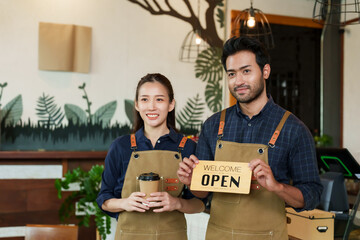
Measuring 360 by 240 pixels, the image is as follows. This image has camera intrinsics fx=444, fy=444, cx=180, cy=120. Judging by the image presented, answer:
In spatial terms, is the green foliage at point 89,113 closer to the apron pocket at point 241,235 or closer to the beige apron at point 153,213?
the beige apron at point 153,213

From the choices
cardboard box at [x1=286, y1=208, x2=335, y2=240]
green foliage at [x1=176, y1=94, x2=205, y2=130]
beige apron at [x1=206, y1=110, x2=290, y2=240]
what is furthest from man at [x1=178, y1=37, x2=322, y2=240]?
green foliage at [x1=176, y1=94, x2=205, y2=130]

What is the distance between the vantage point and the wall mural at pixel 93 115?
4.38 m

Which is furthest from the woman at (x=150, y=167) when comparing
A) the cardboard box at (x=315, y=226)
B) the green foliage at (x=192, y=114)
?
the green foliage at (x=192, y=114)

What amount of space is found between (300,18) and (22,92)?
11.1 feet

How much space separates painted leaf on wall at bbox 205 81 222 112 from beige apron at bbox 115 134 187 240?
3.22 meters

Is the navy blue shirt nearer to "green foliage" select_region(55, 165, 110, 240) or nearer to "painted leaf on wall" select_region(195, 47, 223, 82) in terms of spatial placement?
"green foliage" select_region(55, 165, 110, 240)

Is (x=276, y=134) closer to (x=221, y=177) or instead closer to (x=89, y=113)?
(x=221, y=177)

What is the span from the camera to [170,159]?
5.93 feet

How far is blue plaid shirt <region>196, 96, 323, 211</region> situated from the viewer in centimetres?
159

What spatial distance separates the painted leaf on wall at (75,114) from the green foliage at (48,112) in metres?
0.08

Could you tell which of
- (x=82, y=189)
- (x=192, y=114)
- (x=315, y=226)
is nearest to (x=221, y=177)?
(x=315, y=226)

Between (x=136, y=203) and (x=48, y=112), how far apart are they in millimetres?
3103

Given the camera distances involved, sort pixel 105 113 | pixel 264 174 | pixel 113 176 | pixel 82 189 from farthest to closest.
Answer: pixel 105 113 → pixel 82 189 → pixel 113 176 → pixel 264 174

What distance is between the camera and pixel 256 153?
64.5 inches
